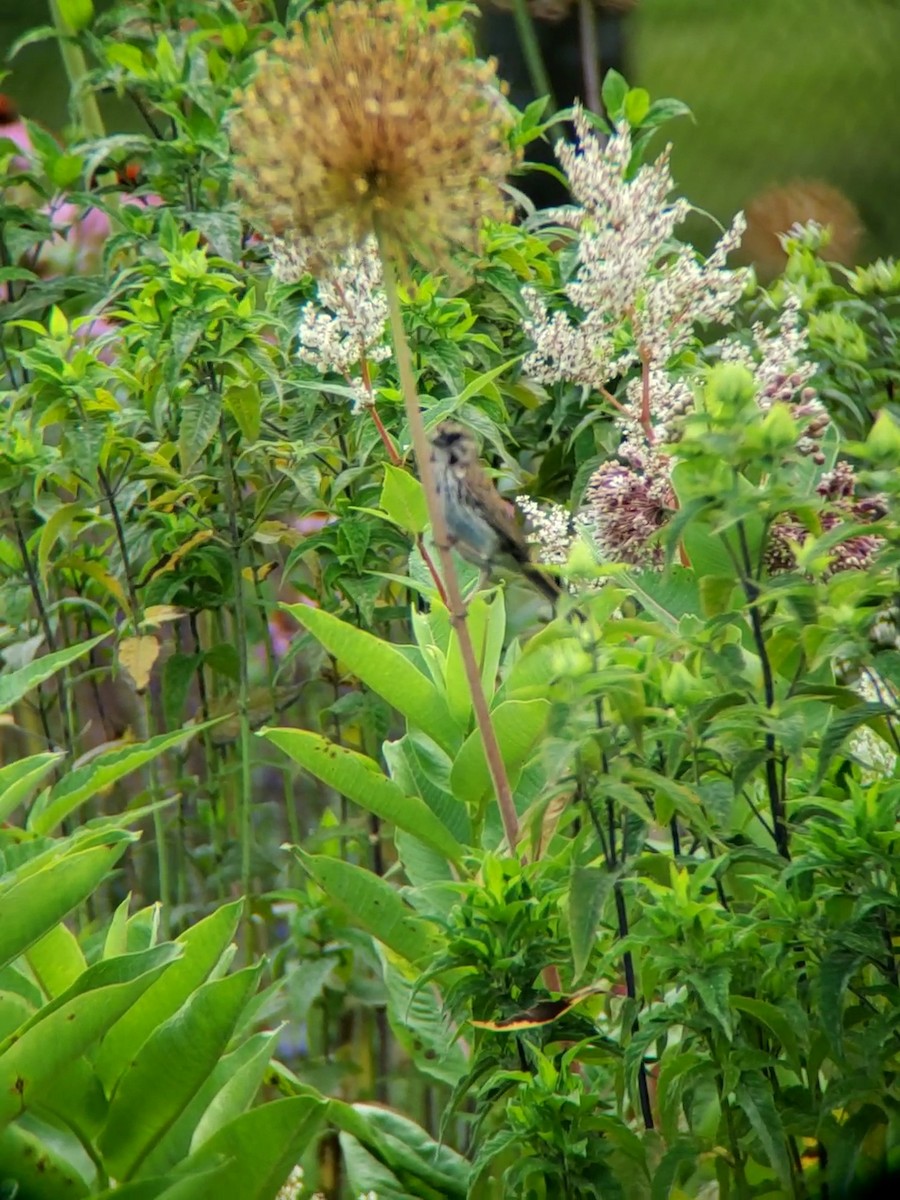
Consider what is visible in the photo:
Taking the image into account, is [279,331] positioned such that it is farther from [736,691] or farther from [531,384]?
[736,691]

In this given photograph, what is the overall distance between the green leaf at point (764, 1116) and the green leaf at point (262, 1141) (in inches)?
12.0

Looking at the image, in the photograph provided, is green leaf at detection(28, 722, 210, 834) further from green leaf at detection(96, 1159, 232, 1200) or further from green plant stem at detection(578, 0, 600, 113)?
green plant stem at detection(578, 0, 600, 113)

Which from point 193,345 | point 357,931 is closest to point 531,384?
point 193,345

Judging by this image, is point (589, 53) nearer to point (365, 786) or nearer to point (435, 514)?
point (365, 786)

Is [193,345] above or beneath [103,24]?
beneath

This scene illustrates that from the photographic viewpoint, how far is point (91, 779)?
57.2 inches

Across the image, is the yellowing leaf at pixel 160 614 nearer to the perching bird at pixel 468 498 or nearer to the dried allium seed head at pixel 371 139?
the perching bird at pixel 468 498

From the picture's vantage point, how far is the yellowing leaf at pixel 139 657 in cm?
177

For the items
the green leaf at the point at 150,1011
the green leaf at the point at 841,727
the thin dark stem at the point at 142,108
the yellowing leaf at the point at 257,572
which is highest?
the thin dark stem at the point at 142,108

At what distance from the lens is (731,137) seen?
9.02ft

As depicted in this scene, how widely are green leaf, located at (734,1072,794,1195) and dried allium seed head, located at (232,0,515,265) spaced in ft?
1.81

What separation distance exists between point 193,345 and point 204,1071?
0.79 meters

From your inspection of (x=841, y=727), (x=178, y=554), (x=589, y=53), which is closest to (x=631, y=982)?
(x=841, y=727)

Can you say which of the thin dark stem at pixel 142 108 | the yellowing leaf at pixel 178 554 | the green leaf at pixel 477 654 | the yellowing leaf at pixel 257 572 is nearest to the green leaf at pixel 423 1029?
the green leaf at pixel 477 654
